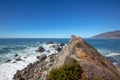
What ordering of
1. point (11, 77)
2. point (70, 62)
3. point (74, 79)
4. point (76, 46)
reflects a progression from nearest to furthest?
point (74, 79), point (70, 62), point (76, 46), point (11, 77)

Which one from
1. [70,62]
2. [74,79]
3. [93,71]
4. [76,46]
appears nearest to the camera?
[74,79]

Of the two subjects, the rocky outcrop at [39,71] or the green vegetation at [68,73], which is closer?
the green vegetation at [68,73]

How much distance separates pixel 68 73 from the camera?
25.0 ft

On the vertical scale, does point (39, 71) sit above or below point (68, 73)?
below

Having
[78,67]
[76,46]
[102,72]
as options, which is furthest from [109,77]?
[76,46]

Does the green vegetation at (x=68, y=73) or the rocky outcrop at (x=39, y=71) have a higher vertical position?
the green vegetation at (x=68, y=73)

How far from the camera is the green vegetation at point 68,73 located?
7508mm

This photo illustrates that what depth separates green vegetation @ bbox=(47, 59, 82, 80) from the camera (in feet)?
24.6

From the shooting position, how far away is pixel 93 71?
8.02m

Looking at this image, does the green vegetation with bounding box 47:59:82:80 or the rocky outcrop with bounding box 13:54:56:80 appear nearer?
the green vegetation with bounding box 47:59:82:80

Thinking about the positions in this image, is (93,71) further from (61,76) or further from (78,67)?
(61,76)

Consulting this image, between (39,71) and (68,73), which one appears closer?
(68,73)

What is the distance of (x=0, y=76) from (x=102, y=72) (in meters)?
18.6

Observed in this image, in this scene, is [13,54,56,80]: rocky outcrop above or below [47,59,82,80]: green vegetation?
below
